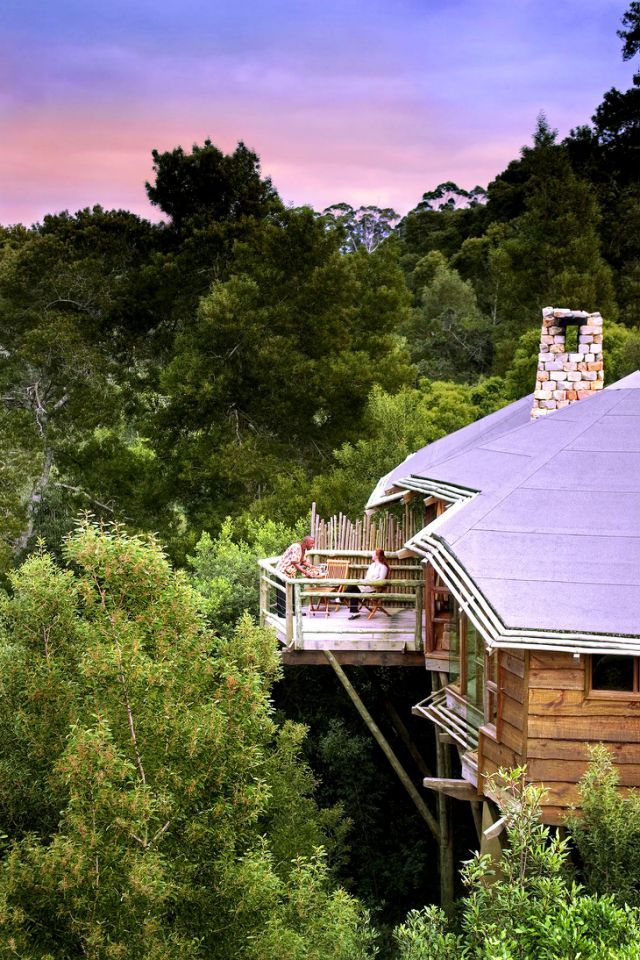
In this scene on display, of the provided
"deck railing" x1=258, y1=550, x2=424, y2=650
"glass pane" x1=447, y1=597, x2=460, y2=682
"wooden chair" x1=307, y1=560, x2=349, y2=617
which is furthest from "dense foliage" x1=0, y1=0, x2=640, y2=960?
"glass pane" x1=447, y1=597, x2=460, y2=682

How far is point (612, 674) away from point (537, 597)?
1150mm

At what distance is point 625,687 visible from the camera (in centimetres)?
1176

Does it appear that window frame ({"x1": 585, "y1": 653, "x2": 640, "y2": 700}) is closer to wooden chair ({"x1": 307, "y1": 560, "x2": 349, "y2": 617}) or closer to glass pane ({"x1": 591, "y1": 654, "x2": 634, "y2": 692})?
glass pane ({"x1": 591, "y1": 654, "x2": 634, "y2": 692})

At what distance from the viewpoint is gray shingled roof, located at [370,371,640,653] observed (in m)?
11.6

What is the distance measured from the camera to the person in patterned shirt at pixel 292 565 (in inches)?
679

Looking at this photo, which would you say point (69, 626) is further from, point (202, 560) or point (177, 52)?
point (177, 52)

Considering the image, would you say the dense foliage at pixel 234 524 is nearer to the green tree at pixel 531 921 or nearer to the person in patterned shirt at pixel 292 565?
the green tree at pixel 531 921

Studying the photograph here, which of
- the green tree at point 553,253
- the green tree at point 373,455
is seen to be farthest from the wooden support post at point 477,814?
the green tree at point 553,253

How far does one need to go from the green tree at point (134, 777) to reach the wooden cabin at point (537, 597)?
2736 mm

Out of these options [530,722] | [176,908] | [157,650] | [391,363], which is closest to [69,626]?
[157,650]

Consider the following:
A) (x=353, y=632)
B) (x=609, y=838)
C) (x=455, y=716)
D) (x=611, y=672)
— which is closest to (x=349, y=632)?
(x=353, y=632)

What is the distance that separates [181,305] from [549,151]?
18.8 metres

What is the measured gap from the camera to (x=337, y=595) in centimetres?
1560

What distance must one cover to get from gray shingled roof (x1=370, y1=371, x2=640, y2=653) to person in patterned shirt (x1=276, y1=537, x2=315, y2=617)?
9.17 ft
